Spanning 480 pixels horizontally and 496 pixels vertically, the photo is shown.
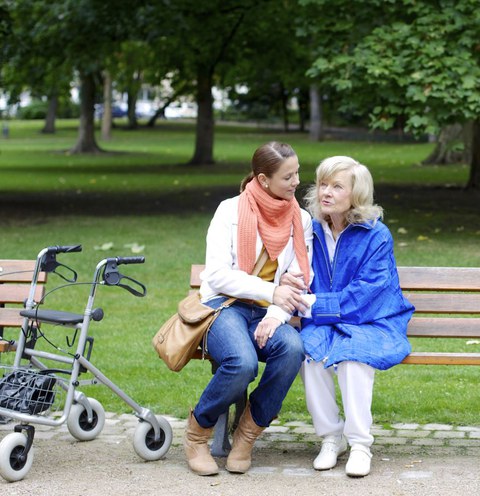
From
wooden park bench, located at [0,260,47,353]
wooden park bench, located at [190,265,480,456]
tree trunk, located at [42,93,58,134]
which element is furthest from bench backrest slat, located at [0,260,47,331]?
tree trunk, located at [42,93,58,134]

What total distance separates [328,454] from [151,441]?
0.81m

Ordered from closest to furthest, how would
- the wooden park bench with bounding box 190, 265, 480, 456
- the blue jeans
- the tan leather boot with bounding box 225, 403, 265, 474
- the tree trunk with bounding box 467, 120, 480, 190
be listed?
the blue jeans, the tan leather boot with bounding box 225, 403, 265, 474, the wooden park bench with bounding box 190, 265, 480, 456, the tree trunk with bounding box 467, 120, 480, 190

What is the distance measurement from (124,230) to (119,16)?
598 cm

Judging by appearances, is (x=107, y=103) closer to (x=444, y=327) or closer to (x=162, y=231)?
(x=162, y=231)

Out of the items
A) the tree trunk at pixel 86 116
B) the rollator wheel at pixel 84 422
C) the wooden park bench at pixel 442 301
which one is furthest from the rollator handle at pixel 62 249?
the tree trunk at pixel 86 116

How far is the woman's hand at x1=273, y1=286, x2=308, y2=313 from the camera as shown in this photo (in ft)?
16.5

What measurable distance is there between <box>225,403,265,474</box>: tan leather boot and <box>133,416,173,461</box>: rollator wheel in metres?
0.34

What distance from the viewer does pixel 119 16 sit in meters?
19.1

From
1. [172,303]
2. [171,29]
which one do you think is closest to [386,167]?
[171,29]

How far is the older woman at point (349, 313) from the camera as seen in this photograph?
496 cm

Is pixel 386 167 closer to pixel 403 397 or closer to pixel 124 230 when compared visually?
pixel 124 230

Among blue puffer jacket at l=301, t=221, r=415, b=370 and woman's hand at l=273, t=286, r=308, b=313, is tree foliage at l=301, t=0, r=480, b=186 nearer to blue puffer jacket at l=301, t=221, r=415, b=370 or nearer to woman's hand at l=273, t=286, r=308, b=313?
blue puffer jacket at l=301, t=221, r=415, b=370

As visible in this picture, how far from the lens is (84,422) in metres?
5.51

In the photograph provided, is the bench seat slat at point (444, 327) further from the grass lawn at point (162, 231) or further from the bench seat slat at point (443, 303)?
the grass lawn at point (162, 231)
